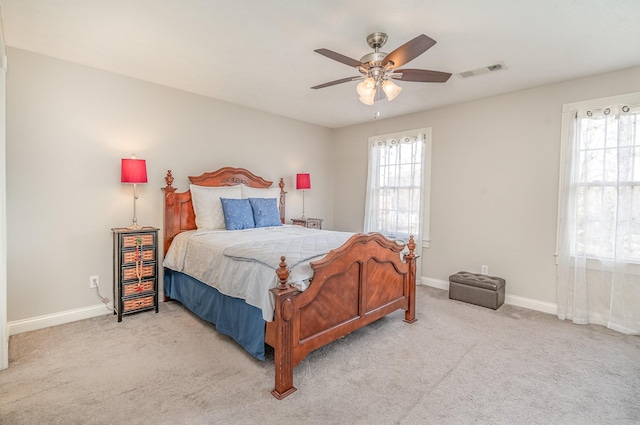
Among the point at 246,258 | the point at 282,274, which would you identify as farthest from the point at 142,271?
the point at 282,274

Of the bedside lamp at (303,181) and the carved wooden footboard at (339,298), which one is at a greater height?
the bedside lamp at (303,181)

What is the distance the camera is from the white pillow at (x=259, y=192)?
420 cm

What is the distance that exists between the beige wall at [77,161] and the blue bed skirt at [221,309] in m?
0.67

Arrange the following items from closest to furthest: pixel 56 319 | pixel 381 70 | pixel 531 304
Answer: pixel 381 70, pixel 56 319, pixel 531 304

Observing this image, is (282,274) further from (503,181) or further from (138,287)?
(503,181)

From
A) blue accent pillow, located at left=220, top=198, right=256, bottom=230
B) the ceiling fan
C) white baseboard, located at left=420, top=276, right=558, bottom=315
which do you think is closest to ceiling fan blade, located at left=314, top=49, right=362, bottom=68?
→ the ceiling fan

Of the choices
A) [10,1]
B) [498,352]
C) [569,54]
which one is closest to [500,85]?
[569,54]

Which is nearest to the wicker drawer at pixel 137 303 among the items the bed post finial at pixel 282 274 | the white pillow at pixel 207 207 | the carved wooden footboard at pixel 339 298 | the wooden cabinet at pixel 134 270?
the wooden cabinet at pixel 134 270

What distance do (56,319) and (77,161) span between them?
1.56 meters

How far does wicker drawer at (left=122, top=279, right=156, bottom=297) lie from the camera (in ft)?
10.3

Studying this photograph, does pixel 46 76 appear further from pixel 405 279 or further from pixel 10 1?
pixel 405 279

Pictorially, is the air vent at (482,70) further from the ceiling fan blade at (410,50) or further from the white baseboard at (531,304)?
the white baseboard at (531,304)

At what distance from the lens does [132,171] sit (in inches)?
124

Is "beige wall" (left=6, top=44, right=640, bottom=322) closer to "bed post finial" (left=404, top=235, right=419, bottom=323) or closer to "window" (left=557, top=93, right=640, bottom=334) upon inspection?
"window" (left=557, top=93, right=640, bottom=334)
